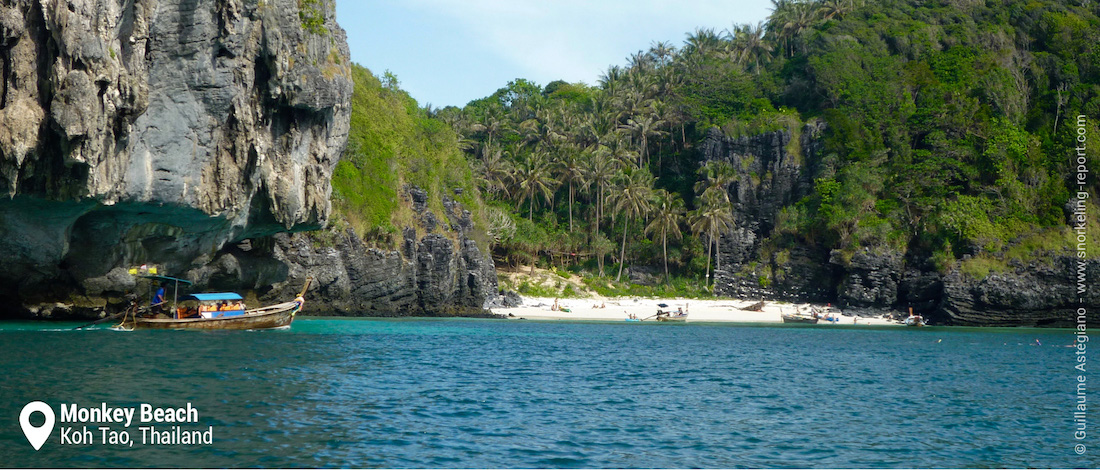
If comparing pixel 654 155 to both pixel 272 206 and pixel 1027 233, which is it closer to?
pixel 1027 233

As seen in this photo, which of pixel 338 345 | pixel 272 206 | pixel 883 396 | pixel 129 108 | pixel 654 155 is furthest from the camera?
pixel 654 155

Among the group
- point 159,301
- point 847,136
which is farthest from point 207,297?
point 847,136

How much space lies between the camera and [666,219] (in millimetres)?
80188

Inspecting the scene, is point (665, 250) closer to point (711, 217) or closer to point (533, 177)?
point (711, 217)

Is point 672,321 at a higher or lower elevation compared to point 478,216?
lower

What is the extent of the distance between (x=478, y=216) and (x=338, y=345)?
128 ft

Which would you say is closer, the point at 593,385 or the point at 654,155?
the point at 593,385

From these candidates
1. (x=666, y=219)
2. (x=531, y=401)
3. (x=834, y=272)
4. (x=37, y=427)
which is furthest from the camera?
(x=666, y=219)

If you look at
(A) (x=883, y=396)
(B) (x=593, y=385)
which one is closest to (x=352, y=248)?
(B) (x=593, y=385)

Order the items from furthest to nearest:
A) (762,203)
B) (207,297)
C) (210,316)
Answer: (762,203) → (210,316) → (207,297)

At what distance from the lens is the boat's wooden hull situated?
121 ft

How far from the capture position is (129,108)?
27.6m

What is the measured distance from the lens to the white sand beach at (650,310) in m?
66.6

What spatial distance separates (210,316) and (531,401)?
2267 cm
